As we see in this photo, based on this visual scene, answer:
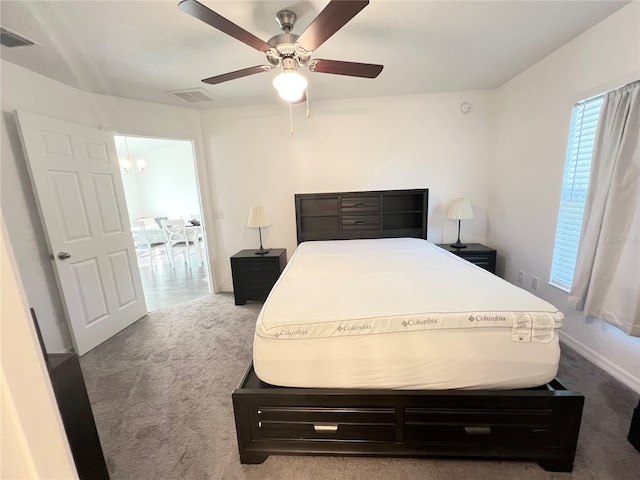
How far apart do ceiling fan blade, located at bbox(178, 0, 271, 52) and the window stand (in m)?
2.47

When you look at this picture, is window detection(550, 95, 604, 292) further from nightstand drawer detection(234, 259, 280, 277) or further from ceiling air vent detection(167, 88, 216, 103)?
ceiling air vent detection(167, 88, 216, 103)

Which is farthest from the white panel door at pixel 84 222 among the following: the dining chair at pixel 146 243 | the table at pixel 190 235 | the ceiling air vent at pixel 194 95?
the dining chair at pixel 146 243

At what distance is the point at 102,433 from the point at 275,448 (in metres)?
1.14

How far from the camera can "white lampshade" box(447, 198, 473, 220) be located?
3156 millimetres

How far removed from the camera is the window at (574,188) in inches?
83.9

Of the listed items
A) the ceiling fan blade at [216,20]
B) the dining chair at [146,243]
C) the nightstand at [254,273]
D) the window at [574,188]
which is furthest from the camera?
the dining chair at [146,243]

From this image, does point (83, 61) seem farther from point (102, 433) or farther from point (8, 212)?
point (102, 433)

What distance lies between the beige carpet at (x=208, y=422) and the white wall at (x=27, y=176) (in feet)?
1.80

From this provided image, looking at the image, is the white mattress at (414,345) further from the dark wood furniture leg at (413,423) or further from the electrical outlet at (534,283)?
the electrical outlet at (534,283)

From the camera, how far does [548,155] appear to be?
251 cm

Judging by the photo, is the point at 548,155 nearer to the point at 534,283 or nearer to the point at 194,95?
the point at 534,283

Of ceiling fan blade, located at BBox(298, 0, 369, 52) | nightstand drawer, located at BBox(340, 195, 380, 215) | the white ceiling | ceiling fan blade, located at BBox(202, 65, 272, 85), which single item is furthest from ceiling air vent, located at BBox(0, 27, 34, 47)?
nightstand drawer, located at BBox(340, 195, 380, 215)

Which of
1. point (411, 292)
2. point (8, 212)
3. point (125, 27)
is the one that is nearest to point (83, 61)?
point (125, 27)

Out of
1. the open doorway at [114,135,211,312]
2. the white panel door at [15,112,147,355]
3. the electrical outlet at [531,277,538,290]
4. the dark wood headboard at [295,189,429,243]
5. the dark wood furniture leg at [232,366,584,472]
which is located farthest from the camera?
the open doorway at [114,135,211,312]
